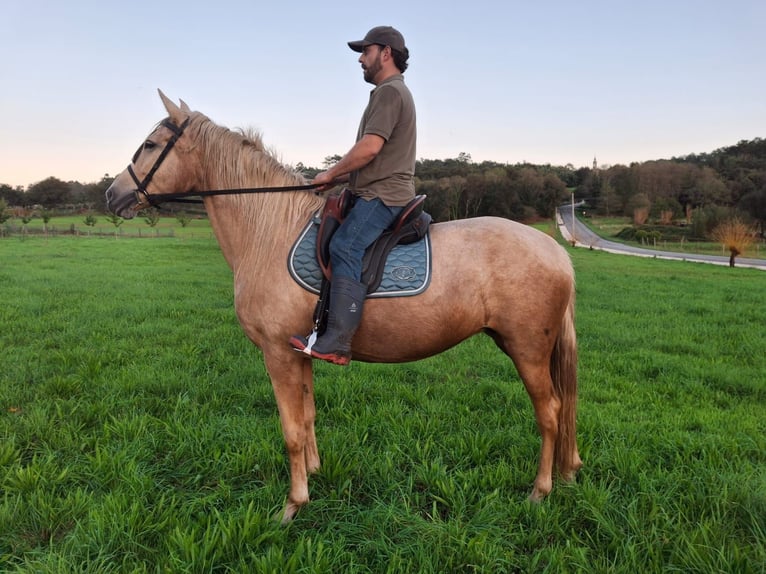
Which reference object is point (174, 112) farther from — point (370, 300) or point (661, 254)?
point (661, 254)

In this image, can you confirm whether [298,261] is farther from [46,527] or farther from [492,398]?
[492,398]

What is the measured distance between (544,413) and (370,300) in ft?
5.44

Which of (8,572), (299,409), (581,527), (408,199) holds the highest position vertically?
(408,199)

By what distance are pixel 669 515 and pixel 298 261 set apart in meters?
3.19

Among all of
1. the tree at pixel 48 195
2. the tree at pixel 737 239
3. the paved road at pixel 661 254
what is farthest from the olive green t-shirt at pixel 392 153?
the tree at pixel 48 195

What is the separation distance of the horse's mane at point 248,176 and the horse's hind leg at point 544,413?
213 cm

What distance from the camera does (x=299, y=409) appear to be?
335cm

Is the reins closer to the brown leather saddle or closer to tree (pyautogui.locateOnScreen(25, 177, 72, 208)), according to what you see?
Answer: the brown leather saddle

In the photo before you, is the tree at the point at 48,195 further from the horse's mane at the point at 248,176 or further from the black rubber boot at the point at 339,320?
the black rubber boot at the point at 339,320

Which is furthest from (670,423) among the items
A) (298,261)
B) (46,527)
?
(46,527)

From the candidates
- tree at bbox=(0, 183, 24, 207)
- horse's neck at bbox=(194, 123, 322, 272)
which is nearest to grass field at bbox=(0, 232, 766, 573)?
horse's neck at bbox=(194, 123, 322, 272)

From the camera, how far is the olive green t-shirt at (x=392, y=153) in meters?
3.04

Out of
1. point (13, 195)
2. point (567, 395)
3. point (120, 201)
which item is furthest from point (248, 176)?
point (13, 195)

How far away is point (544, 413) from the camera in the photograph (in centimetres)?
342
